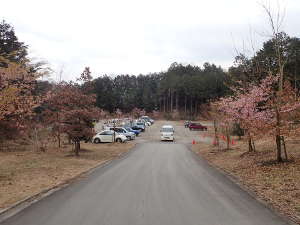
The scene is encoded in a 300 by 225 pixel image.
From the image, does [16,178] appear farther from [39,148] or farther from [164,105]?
[164,105]

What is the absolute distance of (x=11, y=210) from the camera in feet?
26.2

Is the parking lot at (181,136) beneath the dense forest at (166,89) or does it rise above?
beneath

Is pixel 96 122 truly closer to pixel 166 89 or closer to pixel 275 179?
pixel 275 179

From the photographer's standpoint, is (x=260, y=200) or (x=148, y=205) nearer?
(x=148, y=205)

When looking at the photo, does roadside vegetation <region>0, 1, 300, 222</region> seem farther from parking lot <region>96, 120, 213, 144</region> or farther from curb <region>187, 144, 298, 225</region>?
parking lot <region>96, 120, 213, 144</region>

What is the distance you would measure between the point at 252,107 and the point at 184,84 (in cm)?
7533

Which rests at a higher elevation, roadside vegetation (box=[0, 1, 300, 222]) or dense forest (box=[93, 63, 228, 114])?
dense forest (box=[93, 63, 228, 114])

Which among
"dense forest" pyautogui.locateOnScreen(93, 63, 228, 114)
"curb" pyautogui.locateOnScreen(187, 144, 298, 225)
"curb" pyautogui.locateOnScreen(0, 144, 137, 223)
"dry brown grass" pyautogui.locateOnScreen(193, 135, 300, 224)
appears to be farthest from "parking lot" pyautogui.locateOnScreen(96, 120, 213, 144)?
"dense forest" pyautogui.locateOnScreen(93, 63, 228, 114)

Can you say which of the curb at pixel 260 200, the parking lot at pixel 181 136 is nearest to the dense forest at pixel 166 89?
the parking lot at pixel 181 136

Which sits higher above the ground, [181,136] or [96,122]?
[96,122]

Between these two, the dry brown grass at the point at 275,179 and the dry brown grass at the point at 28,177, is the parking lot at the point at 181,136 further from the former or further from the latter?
the dry brown grass at the point at 28,177

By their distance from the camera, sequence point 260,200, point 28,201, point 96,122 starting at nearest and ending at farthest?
point 28,201 < point 260,200 < point 96,122

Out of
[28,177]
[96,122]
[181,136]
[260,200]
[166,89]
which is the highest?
[166,89]

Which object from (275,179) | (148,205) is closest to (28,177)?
(148,205)
